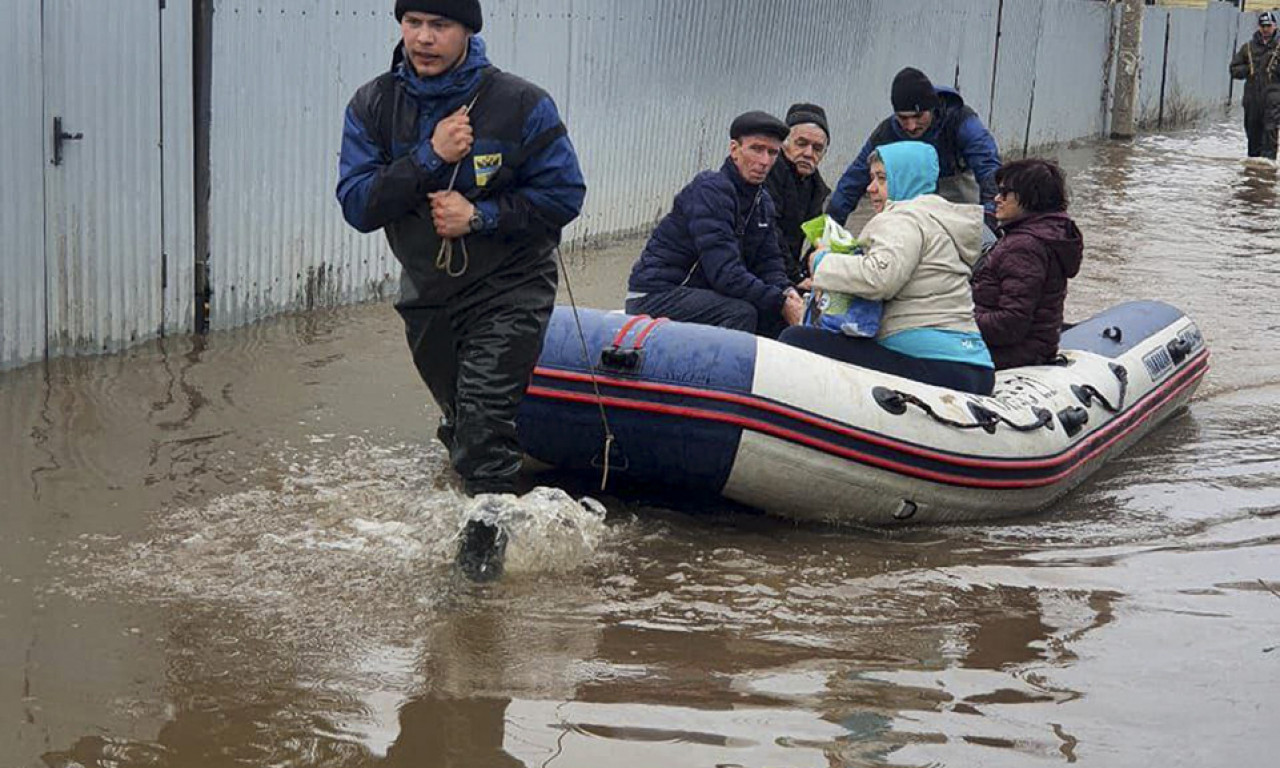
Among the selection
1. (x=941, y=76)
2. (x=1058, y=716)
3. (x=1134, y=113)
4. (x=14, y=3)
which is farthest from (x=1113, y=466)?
(x=1134, y=113)

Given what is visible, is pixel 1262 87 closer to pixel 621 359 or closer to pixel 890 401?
pixel 890 401

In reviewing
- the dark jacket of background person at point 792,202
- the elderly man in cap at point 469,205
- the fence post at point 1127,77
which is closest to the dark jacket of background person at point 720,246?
the dark jacket of background person at point 792,202

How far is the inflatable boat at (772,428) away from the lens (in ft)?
22.1

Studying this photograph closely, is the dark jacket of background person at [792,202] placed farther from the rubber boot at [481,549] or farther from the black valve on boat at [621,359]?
the rubber boot at [481,549]

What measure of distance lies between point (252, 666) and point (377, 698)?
0.42 m

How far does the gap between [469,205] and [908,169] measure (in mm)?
2230

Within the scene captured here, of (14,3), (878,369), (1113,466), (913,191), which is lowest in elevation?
(1113,466)

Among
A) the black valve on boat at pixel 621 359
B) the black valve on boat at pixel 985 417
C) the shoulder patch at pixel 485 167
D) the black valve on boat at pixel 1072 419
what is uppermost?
the shoulder patch at pixel 485 167

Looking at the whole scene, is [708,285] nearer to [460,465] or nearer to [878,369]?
[878,369]

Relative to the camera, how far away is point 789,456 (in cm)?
676

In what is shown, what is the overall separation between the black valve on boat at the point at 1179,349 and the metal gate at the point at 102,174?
5.10m

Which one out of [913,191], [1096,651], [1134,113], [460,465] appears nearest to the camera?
[1096,651]

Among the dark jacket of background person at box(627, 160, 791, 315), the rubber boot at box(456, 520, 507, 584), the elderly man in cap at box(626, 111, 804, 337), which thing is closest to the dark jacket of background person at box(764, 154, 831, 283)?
the dark jacket of background person at box(627, 160, 791, 315)

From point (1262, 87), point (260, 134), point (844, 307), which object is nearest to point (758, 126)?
point (844, 307)
